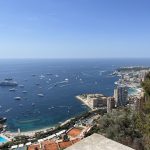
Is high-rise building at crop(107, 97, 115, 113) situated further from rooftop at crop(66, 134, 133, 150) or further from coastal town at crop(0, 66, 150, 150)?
rooftop at crop(66, 134, 133, 150)

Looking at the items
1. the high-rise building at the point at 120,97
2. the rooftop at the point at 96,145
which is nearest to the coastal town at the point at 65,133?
the high-rise building at the point at 120,97

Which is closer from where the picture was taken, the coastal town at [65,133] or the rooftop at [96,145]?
the rooftop at [96,145]

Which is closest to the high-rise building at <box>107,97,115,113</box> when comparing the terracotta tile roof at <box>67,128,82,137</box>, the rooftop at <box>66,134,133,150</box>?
the terracotta tile roof at <box>67,128,82,137</box>

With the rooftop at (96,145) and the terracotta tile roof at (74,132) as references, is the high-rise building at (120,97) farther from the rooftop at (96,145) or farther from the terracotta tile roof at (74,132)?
the rooftop at (96,145)

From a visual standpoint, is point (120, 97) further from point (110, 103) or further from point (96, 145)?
point (96, 145)

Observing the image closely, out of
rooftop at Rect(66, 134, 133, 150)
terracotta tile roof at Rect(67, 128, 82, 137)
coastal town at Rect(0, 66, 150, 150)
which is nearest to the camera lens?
rooftop at Rect(66, 134, 133, 150)

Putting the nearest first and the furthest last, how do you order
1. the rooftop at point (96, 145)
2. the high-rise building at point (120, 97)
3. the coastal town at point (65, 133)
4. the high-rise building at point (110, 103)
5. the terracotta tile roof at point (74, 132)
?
the rooftop at point (96, 145) < the coastal town at point (65, 133) < the terracotta tile roof at point (74, 132) < the high-rise building at point (110, 103) < the high-rise building at point (120, 97)

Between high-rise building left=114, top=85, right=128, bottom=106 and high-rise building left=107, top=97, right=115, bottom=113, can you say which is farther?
high-rise building left=114, top=85, right=128, bottom=106

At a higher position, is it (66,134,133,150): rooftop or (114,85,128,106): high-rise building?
(66,134,133,150): rooftop

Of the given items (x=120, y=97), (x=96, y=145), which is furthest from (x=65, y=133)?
(x=96, y=145)

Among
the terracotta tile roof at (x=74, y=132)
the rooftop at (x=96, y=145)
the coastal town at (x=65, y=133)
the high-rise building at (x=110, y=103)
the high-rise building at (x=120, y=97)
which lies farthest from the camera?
the high-rise building at (x=120, y=97)

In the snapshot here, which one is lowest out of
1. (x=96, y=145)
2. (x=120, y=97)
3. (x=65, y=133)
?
(x=65, y=133)

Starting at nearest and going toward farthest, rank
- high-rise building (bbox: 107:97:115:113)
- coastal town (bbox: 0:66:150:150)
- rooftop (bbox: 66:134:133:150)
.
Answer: rooftop (bbox: 66:134:133:150), coastal town (bbox: 0:66:150:150), high-rise building (bbox: 107:97:115:113)

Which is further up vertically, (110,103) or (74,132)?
(110,103)
